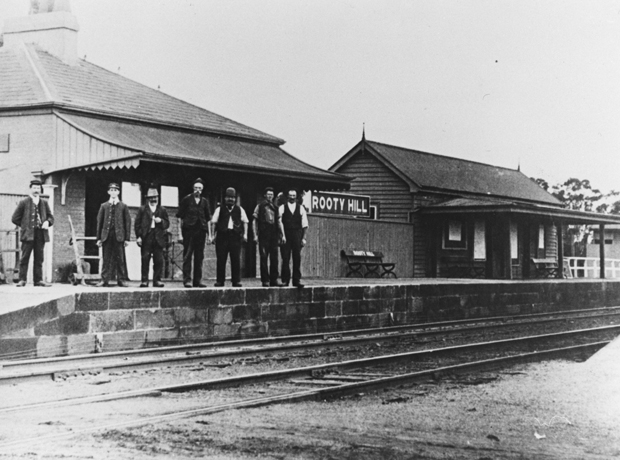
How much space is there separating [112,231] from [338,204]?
12922 millimetres

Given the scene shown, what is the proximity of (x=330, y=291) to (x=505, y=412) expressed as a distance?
958cm

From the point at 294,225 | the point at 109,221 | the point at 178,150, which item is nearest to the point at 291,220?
the point at 294,225

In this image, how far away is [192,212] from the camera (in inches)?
615

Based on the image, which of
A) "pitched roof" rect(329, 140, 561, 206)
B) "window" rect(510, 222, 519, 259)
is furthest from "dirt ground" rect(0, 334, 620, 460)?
"pitched roof" rect(329, 140, 561, 206)

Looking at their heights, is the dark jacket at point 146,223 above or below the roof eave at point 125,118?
below

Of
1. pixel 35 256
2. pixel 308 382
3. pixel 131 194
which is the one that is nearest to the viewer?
pixel 308 382

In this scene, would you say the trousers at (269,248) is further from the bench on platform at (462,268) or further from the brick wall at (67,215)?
the bench on platform at (462,268)

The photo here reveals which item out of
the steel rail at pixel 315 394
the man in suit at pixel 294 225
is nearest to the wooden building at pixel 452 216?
the man in suit at pixel 294 225

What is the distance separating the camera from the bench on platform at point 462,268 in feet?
102

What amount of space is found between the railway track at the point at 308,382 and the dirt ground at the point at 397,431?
19 centimetres

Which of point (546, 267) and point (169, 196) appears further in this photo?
point (546, 267)

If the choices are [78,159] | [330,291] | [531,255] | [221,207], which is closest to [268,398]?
[221,207]

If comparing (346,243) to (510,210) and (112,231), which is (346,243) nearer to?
(510,210)

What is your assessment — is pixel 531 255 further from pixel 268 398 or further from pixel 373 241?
pixel 268 398
